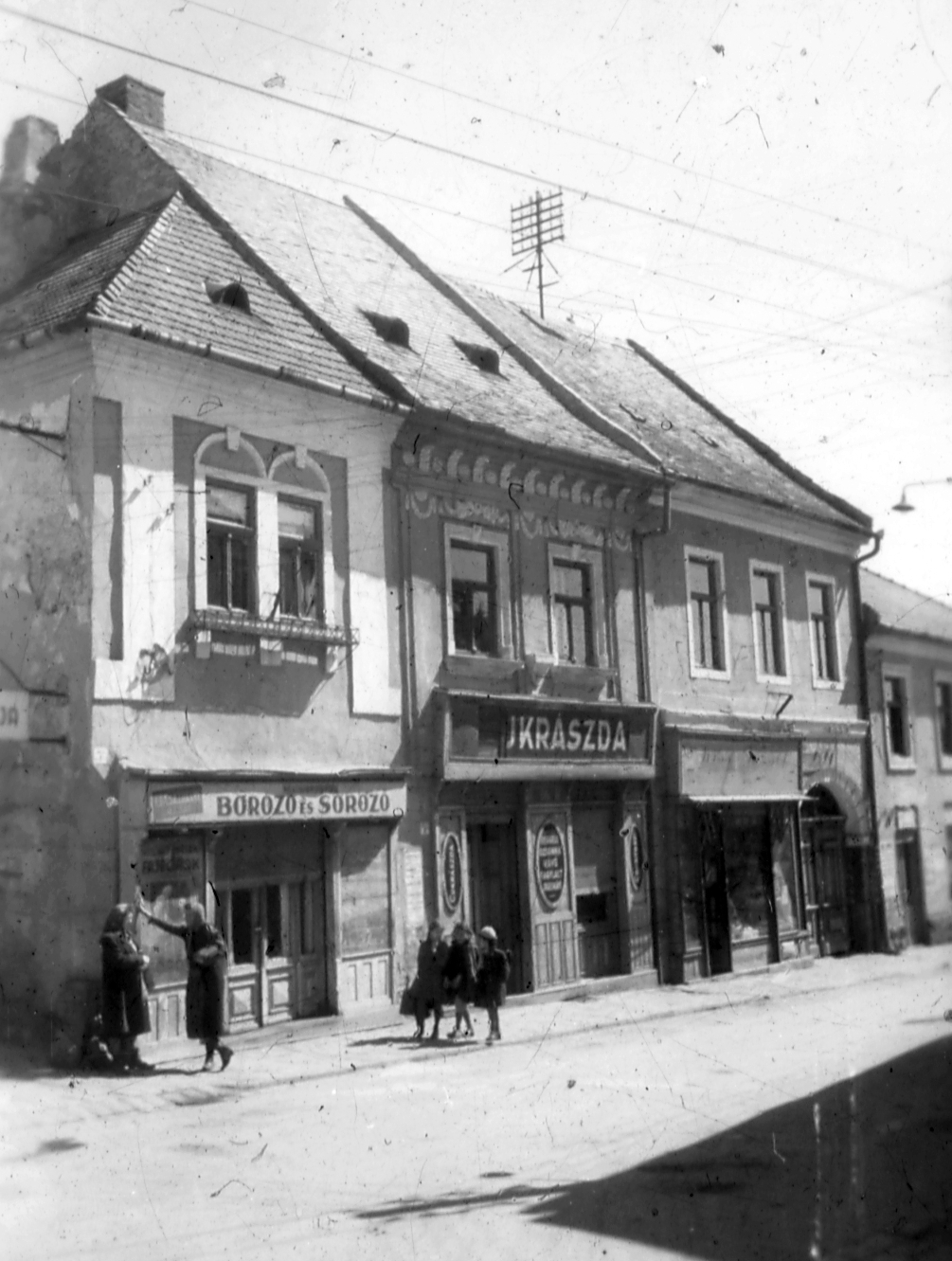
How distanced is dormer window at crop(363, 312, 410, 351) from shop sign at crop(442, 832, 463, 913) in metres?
6.42

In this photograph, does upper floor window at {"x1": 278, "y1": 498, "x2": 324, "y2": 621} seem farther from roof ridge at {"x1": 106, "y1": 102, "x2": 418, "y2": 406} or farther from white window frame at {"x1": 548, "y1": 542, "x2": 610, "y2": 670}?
white window frame at {"x1": 548, "y1": 542, "x2": 610, "y2": 670}

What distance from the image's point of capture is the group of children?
518 inches

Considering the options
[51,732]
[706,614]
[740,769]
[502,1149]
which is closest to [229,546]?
[51,732]

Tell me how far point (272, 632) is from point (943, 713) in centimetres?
1517

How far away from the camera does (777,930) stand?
1970 cm

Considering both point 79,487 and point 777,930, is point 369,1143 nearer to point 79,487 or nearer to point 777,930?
point 79,487

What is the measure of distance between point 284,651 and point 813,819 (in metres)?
11.3

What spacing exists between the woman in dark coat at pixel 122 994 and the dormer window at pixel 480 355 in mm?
9826

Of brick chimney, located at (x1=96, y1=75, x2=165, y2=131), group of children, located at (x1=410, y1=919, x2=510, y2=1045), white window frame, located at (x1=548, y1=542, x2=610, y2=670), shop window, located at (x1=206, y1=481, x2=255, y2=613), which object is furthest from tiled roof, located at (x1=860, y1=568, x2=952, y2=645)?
brick chimney, located at (x1=96, y1=75, x2=165, y2=131)

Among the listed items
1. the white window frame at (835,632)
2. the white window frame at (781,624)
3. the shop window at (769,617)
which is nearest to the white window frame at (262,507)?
the white window frame at (781,624)

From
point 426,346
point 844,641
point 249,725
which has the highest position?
point 426,346

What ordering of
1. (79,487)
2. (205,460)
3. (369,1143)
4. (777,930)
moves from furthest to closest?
(777,930)
(205,460)
(79,487)
(369,1143)

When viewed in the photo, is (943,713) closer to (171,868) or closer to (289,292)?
(289,292)

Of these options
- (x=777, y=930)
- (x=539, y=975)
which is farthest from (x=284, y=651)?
(x=777, y=930)
